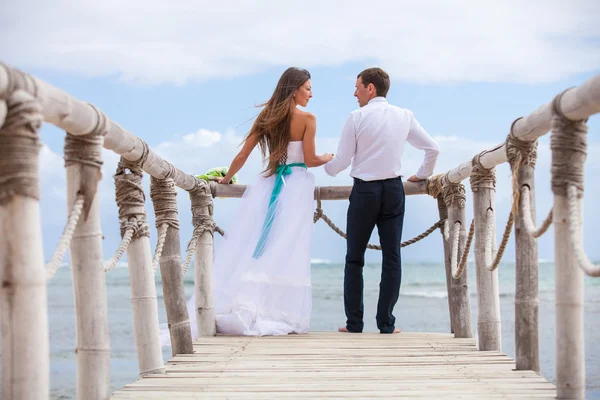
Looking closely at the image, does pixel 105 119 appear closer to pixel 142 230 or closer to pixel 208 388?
pixel 142 230

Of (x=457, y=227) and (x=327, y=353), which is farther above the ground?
(x=457, y=227)

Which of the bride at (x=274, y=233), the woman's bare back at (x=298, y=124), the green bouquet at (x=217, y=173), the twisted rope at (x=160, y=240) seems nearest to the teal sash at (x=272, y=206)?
the bride at (x=274, y=233)

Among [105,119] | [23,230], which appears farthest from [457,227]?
[23,230]

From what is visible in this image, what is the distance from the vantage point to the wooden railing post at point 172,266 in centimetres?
413

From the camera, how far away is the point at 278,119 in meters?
5.24

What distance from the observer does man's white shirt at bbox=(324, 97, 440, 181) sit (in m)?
5.09

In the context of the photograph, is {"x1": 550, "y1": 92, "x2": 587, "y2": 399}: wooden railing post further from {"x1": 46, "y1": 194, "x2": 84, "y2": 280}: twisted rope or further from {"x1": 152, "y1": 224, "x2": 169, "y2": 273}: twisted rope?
{"x1": 152, "y1": 224, "x2": 169, "y2": 273}: twisted rope

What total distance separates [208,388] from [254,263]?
1.92 meters

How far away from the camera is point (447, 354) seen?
420cm

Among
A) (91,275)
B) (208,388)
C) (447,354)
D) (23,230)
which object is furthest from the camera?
(447,354)

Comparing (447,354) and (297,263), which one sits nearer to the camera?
(447,354)

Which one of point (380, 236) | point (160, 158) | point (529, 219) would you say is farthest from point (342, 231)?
point (529, 219)

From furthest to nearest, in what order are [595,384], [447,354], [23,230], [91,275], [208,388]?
[595,384]
[447,354]
[208,388]
[91,275]
[23,230]

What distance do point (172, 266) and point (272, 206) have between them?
4.06 ft
